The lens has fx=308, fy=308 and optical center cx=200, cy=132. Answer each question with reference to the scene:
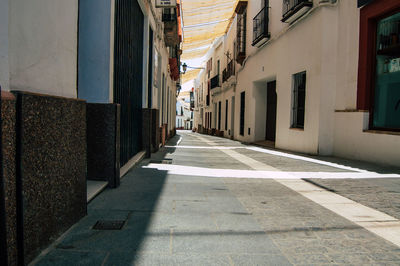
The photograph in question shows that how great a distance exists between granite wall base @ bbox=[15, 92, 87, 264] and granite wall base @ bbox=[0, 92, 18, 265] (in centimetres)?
5

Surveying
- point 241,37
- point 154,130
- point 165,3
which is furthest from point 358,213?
point 241,37

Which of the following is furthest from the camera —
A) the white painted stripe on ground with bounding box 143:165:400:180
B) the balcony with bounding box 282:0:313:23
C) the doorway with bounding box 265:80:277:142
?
the doorway with bounding box 265:80:277:142

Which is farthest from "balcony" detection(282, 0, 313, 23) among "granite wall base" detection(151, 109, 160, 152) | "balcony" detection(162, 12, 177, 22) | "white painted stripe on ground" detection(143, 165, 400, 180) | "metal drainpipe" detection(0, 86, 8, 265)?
"metal drainpipe" detection(0, 86, 8, 265)

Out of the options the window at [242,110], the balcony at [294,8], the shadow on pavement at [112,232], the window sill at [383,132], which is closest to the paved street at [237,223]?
the shadow on pavement at [112,232]

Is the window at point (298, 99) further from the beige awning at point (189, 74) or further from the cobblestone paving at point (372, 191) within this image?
the beige awning at point (189, 74)

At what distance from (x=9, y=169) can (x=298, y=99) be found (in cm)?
980

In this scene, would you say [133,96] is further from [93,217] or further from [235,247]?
[235,247]

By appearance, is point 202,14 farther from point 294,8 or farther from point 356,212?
point 356,212

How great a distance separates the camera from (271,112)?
46.8 ft

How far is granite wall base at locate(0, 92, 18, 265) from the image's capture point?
1599mm

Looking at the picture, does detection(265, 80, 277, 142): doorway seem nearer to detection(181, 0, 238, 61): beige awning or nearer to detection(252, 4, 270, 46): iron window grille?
detection(252, 4, 270, 46): iron window grille

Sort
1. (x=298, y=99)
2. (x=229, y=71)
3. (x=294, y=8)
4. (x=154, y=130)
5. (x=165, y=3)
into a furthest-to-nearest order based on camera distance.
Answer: (x=229, y=71)
(x=298, y=99)
(x=294, y=8)
(x=165, y=3)
(x=154, y=130)

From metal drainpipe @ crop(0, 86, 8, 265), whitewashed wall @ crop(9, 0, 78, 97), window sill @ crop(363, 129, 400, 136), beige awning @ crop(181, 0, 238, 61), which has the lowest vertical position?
metal drainpipe @ crop(0, 86, 8, 265)

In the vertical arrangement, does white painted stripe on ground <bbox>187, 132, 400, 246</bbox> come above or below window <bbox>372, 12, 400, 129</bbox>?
below
